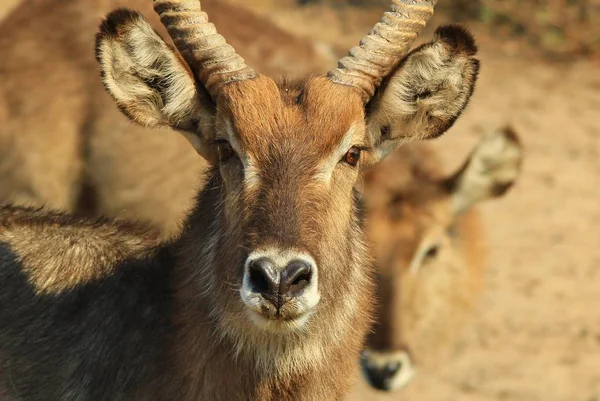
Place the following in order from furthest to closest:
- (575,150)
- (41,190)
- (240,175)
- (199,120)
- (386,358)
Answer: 1. (575,150)
2. (41,190)
3. (386,358)
4. (199,120)
5. (240,175)

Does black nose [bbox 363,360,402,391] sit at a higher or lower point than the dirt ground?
higher

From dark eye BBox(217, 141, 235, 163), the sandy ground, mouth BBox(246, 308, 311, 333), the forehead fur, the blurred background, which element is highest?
the forehead fur

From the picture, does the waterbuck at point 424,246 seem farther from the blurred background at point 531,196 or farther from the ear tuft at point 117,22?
the ear tuft at point 117,22

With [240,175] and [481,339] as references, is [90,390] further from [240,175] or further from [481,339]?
[481,339]

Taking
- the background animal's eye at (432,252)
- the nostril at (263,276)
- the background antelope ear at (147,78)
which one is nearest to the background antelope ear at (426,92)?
the background antelope ear at (147,78)

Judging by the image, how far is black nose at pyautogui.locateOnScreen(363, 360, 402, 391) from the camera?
938 centimetres

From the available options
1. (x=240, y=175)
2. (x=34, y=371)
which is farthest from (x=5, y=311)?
(x=240, y=175)

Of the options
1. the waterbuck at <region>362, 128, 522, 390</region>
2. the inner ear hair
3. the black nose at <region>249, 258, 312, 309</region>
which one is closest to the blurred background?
the waterbuck at <region>362, 128, 522, 390</region>

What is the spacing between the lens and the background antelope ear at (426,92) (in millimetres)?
6090

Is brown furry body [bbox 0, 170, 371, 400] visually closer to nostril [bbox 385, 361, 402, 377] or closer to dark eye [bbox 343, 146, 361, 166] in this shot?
dark eye [bbox 343, 146, 361, 166]

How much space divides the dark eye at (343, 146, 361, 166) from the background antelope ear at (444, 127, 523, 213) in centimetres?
414

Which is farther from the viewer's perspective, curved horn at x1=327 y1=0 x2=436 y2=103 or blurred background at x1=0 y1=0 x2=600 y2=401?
blurred background at x1=0 y1=0 x2=600 y2=401

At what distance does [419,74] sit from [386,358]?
3.79 m

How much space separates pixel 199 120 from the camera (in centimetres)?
618
